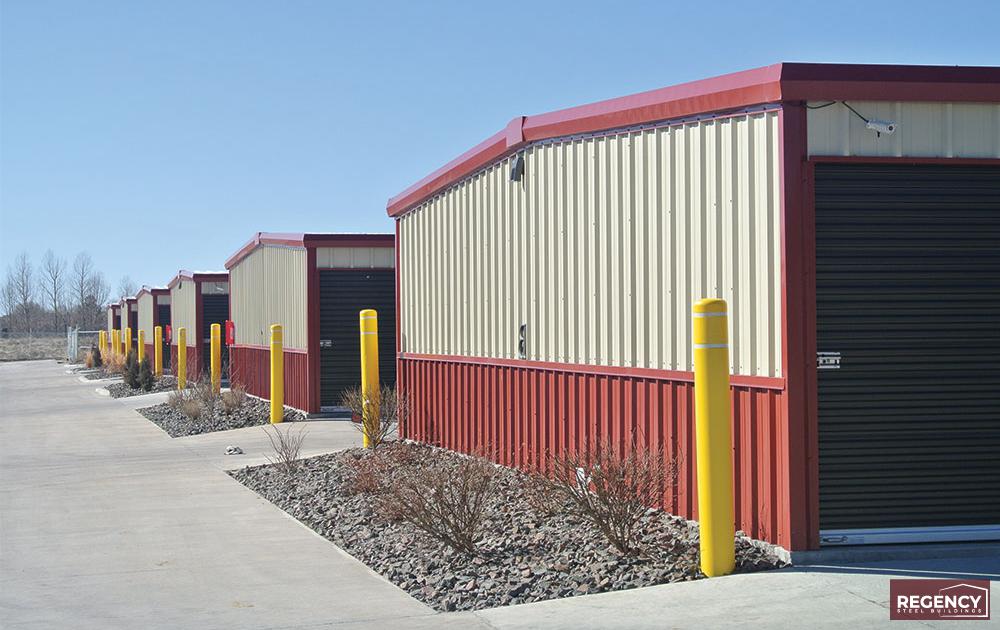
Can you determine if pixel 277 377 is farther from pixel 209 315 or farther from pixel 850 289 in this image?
pixel 209 315

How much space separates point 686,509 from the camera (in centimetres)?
1000

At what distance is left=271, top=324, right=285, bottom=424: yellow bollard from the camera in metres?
24.5

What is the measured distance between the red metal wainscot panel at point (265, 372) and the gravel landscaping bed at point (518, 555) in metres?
12.6

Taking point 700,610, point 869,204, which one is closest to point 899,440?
point 869,204

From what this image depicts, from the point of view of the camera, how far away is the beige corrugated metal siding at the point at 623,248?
30.2 ft

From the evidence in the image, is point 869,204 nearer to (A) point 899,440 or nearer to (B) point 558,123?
(A) point 899,440

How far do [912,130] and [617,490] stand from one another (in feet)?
11.6

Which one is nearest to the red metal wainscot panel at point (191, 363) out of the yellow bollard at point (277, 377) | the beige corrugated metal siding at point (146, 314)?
the beige corrugated metal siding at point (146, 314)

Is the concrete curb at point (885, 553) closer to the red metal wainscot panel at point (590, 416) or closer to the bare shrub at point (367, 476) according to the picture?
the red metal wainscot panel at point (590, 416)

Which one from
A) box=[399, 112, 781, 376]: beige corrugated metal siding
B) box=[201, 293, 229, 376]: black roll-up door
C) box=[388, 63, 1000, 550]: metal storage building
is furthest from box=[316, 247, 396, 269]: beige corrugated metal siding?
box=[201, 293, 229, 376]: black roll-up door

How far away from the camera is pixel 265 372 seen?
29672 mm

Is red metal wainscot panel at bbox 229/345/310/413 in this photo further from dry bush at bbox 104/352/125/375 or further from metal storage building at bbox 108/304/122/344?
metal storage building at bbox 108/304/122/344

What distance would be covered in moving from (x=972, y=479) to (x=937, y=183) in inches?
89.3

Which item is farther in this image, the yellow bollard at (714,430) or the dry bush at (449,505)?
the dry bush at (449,505)
